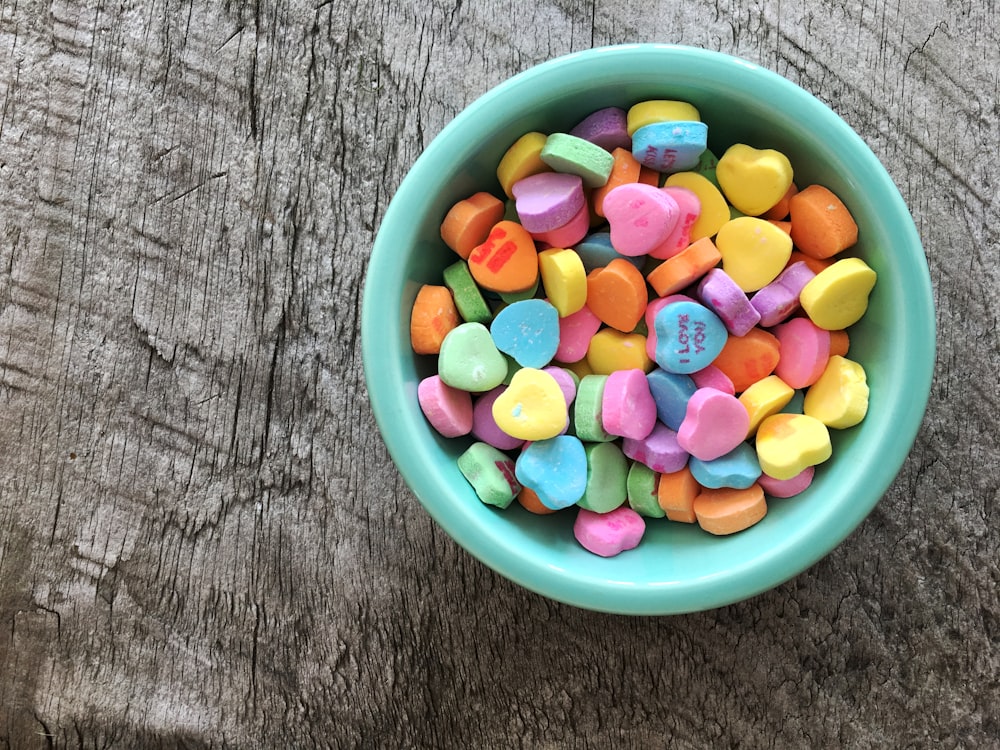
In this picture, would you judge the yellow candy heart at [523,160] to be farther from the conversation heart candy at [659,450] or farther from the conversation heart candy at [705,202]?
the conversation heart candy at [659,450]

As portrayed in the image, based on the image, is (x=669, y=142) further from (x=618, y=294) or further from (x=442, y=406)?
(x=442, y=406)

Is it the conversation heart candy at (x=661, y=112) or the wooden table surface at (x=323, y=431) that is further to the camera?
the wooden table surface at (x=323, y=431)

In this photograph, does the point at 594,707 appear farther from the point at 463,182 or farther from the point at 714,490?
the point at 463,182

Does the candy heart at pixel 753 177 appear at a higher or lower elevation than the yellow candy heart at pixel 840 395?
higher

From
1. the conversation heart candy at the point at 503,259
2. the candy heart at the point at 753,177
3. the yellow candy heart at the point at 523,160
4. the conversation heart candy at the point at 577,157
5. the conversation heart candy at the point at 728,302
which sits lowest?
the conversation heart candy at the point at 503,259

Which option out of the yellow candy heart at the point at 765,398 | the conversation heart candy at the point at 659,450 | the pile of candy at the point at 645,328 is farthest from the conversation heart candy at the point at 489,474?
the yellow candy heart at the point at 765,398

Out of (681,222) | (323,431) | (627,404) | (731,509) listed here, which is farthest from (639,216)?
(323,431)

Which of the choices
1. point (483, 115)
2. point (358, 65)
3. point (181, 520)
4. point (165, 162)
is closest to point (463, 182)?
point (483, 115)

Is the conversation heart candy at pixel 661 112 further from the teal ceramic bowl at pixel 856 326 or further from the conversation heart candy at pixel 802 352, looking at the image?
the conversation heart candy at pixel 802 352
